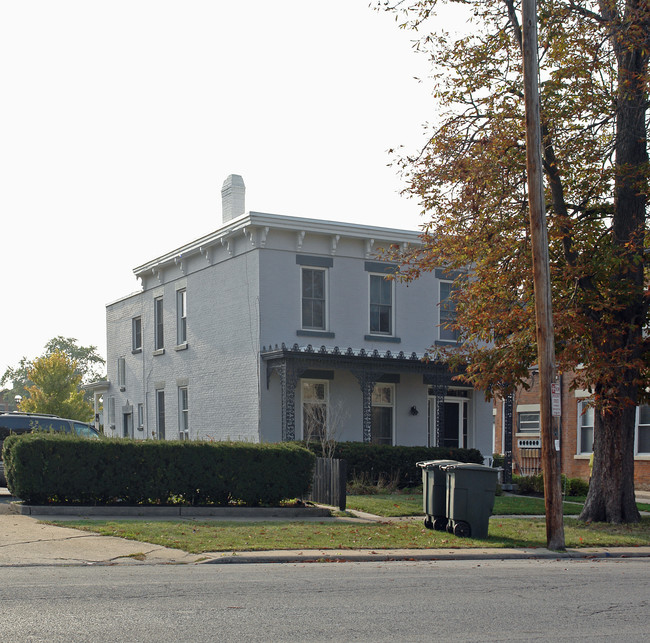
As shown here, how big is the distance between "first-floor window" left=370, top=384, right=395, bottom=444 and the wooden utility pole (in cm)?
1368

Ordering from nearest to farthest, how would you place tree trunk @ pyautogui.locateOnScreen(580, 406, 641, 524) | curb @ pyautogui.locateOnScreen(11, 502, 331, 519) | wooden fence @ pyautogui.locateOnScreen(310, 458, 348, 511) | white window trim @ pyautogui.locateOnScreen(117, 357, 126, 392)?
1. curb @ pyautogui.locateOnScreen(11, 502, 331, 519)
2. tree trunk @ pyautogui.locateOnScreen(580, 406, 641, 524)
3. wooden fence @ pyautogui.locateOnScreen(310, 458, 348, 511)
4. white window trim @ pyautogui.locateOnScreen(117, 357, 126, 392)

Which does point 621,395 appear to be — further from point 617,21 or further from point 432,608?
point 432,608

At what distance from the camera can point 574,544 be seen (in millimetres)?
14531

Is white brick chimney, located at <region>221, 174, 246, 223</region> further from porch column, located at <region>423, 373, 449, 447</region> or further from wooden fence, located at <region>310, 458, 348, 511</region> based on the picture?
wooden fence, located at <region>310, 458, 348, 511</region>

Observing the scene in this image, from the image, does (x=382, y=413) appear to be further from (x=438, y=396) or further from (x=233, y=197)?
(x=233, y=197)

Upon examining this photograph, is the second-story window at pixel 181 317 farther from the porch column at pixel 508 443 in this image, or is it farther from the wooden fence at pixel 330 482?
the wooden fence at pixel 330 482

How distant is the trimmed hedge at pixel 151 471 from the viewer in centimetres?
1603

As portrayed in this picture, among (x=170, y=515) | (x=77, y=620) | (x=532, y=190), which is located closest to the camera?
(x=77, y=620)

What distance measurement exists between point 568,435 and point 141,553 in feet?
77.2

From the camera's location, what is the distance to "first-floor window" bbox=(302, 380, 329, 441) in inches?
1031

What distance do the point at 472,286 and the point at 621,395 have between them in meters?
3.59

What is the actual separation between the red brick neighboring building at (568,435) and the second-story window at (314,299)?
21.1ft

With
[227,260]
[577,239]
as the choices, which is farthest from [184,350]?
[577,239]

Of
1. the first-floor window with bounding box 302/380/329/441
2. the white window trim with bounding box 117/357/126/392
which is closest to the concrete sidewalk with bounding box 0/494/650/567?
the first-floor window with bounding box 302/380/329/441
